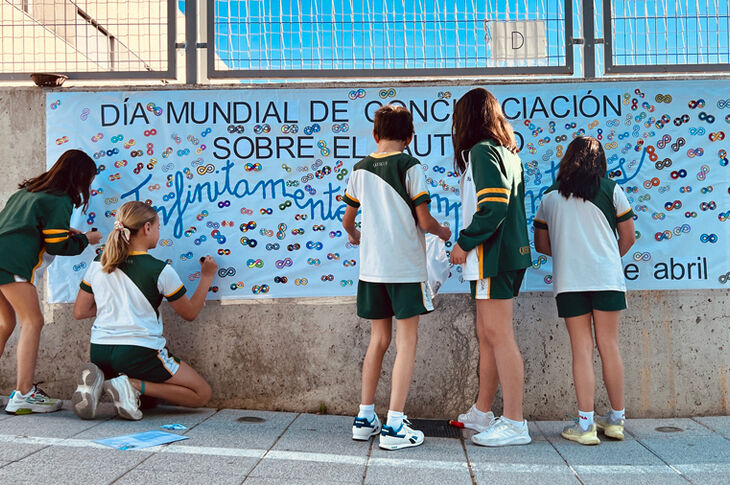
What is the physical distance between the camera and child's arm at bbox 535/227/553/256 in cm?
400

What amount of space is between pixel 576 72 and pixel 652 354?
2.05m

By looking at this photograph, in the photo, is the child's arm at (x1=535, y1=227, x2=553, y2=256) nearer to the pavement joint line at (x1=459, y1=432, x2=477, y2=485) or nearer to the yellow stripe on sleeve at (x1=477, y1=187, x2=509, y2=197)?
the yellow stripe on sleeve at (x1=477, y1=187, x2=509, y2=197)

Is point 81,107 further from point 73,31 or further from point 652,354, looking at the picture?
point 652,354

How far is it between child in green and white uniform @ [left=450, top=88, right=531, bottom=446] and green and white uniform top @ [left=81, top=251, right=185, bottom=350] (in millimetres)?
1879

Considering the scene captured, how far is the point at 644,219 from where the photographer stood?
4484 mm

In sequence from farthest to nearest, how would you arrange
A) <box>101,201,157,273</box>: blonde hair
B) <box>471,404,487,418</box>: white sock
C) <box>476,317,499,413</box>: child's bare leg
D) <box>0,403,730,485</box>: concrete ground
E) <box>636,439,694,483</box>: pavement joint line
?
<box>101,201,157,273</box>: blonde hair, <box>471,404,487,418</box>: white sock, <box>476,317,499,413</box>: child's bare leg, <box>636,439,694,483</box>: pavement joint line, <box>0,403,730,485</box>: concrete ground

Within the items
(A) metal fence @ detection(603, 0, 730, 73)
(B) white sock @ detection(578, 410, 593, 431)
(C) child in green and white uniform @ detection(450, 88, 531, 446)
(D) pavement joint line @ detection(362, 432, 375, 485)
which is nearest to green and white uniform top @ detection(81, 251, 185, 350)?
(D) pavement joint line @ detection(362, 432, 375, 485)

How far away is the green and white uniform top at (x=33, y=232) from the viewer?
4.10 metres

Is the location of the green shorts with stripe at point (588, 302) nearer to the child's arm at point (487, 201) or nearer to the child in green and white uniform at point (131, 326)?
the child's arm at point (487, 201)

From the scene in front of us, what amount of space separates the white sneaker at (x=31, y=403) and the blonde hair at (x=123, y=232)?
945mm

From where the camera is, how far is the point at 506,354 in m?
3.60

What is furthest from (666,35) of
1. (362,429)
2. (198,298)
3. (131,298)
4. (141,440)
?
(141,440)

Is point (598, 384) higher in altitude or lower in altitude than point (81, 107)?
lower

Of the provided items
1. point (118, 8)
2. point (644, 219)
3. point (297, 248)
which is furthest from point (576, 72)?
point (118, 8)
